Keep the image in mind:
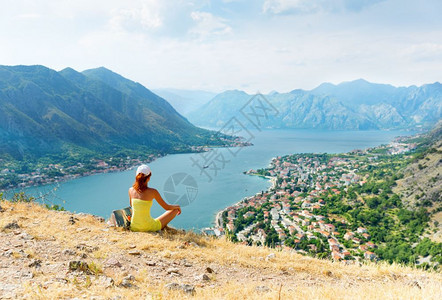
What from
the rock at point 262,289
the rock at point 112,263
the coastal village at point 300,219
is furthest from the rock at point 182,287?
the coastal village at point 300,219

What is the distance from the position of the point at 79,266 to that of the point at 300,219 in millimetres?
28115

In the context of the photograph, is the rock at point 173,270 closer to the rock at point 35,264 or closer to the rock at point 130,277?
the rock at point 130,277

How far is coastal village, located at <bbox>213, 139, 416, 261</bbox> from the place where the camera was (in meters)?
20.1

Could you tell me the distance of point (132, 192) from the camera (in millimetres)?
3723

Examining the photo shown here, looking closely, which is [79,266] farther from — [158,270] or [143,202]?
[143,202]

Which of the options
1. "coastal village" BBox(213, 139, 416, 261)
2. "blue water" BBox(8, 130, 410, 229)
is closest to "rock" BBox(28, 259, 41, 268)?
"coastal village" BBox(213, 139, 416, 261)

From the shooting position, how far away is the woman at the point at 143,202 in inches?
144

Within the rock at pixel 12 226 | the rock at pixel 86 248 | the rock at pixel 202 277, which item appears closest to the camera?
the rock at pixel 202 277

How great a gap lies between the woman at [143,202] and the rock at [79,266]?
1.22 metres

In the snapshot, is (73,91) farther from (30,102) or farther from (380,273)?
(380,273)

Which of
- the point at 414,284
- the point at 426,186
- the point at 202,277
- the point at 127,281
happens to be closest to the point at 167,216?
the point at 202,277

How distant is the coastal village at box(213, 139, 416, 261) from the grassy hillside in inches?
160

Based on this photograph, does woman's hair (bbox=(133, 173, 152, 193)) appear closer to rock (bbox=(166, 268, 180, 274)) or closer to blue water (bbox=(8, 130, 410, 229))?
rock (bbox=(166, 268, 180, 274))

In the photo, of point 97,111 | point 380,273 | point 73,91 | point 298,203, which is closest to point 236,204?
point 298,203
